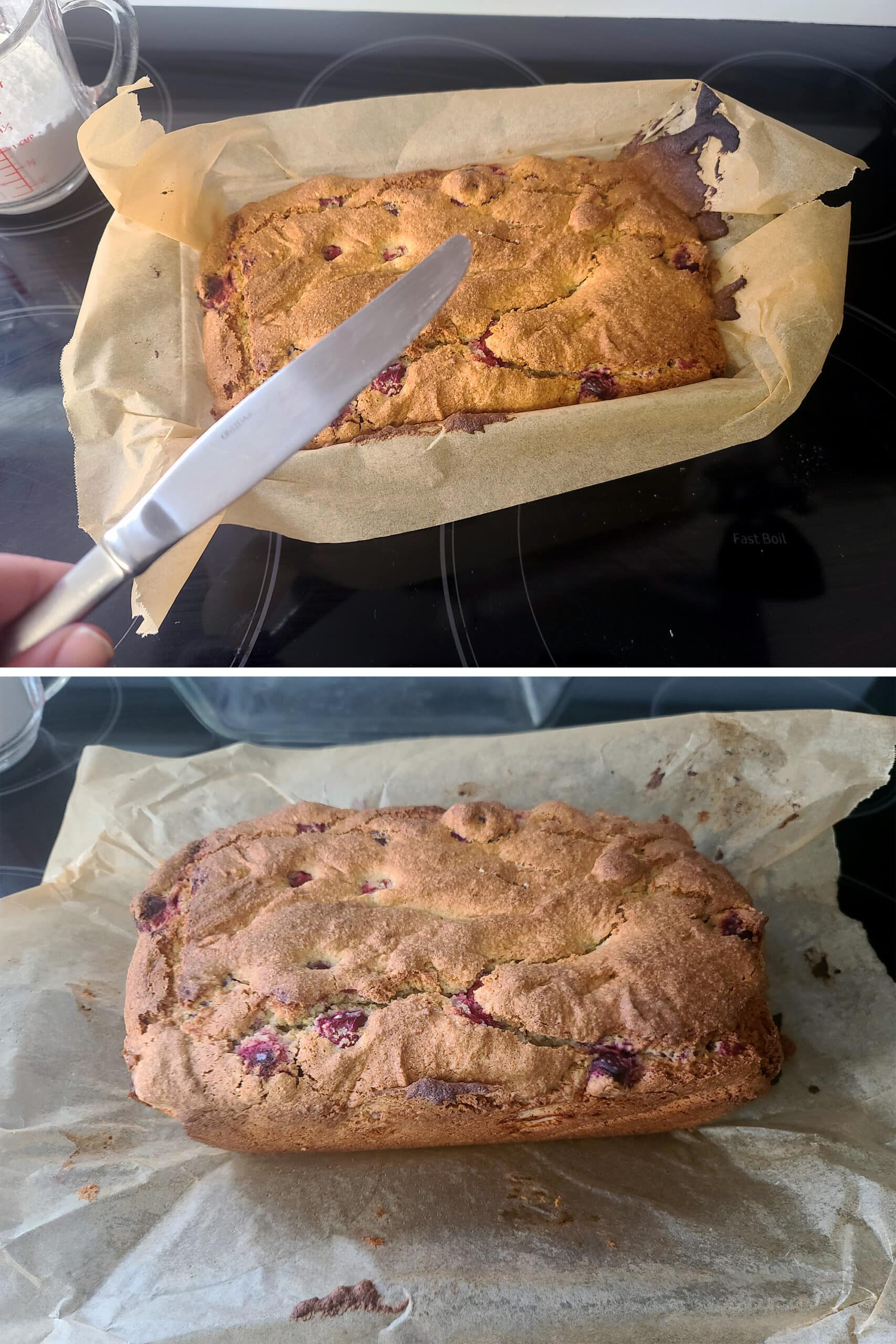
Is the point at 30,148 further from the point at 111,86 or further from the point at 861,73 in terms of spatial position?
the point at 861,73

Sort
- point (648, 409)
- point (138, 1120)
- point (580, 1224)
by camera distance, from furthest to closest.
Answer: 1. point (648, 409)
2. point (138, 1120)
3. point (580, 1224)

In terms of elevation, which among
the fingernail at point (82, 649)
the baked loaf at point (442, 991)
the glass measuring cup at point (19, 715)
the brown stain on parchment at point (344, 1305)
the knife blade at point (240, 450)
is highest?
the knife blade at point (240, 450)

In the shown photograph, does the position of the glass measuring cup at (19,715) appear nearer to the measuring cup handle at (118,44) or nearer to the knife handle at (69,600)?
the knife handle at (69,600)

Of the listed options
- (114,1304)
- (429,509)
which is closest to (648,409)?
(429,509)

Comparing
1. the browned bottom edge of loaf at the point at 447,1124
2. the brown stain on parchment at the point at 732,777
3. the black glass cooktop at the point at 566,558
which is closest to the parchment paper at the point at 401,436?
the black glass cooktop at the point at 566,558

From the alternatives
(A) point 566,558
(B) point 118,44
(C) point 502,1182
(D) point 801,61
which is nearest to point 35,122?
(B) point 118,44

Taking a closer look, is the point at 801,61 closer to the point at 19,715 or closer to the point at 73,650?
the point at 73,650

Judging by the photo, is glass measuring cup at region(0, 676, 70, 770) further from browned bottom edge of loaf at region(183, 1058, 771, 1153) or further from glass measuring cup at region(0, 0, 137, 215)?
glass measuring cup at region(0, 0, 137, 215)

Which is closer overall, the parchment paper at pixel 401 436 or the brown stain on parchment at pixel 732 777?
the parchment paper at pixel 401 436
